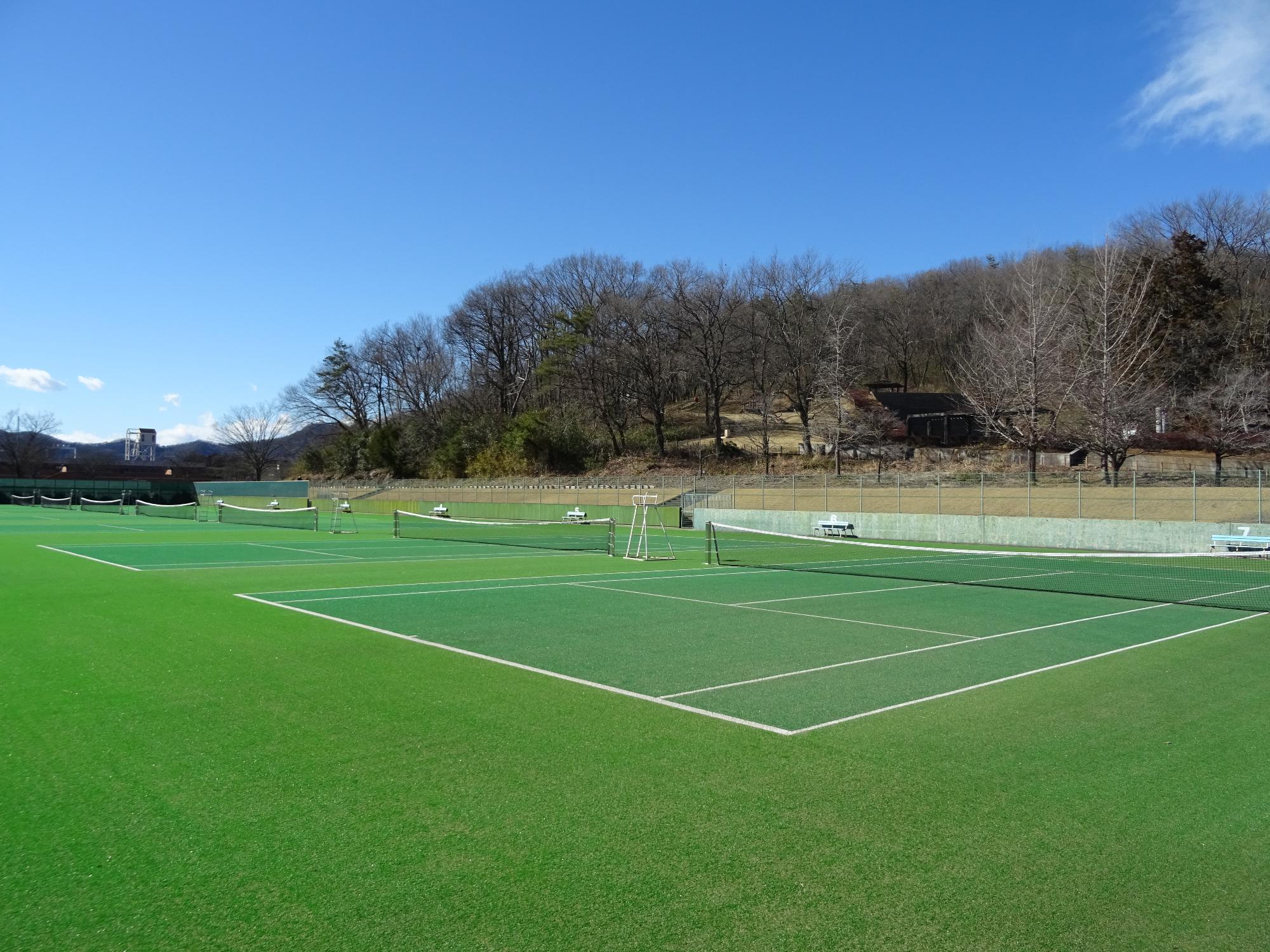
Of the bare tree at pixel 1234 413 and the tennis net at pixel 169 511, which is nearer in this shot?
the bare tree at pixel 1234 413

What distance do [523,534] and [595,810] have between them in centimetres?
3529

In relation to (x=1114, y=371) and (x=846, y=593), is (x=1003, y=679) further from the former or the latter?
(x=1114, y=371)

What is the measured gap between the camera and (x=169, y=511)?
195ft

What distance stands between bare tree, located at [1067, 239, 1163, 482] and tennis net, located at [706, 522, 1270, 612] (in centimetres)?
1418

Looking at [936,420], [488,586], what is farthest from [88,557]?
[936,420]

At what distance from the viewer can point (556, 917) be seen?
4008 millimetres

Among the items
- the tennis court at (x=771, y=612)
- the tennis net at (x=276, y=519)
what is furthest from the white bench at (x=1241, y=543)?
the tennis net at (x=276, y=519)

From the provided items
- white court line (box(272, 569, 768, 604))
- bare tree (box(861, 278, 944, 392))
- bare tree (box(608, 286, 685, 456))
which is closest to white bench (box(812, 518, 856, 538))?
white court line (box(272, 569, 768, 604))

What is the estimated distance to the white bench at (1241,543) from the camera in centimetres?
2748

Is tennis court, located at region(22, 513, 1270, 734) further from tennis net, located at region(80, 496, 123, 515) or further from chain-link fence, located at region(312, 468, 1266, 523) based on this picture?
tennis net, located at region(80, 496, 123, 515)

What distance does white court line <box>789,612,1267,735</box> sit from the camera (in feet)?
24.7

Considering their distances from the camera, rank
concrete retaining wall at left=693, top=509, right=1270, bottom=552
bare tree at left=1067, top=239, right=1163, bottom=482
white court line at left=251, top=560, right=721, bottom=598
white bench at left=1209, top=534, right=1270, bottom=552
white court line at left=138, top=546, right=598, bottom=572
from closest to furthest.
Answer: white court line at left=251, top=560, right=721, bottom=598
white court line at left=138, top=546, right=598, bottom=572
white bench at left=1209, top=534, right=1270, bottom=552
concrete retaining wall at left=693, top=509, right=1270, bottom=552
bare tree at left=1067, top=239, right=1163, bottom=482

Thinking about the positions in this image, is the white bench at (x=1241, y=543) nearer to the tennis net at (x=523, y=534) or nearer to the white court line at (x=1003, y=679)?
the white court line at (x=1003, y=679)

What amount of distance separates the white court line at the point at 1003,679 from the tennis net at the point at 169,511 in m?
53.7
